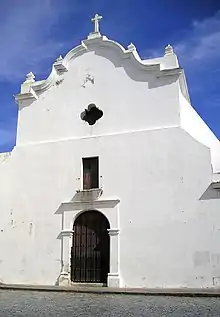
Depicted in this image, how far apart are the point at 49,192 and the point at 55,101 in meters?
3.56

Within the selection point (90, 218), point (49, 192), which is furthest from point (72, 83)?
point (90, 218)

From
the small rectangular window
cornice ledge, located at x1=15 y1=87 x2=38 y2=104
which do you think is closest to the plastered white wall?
the small rectangular window

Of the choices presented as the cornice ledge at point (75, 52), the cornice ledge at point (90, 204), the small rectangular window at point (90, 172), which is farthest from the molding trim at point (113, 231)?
the cornice ledge at point (75, 52)

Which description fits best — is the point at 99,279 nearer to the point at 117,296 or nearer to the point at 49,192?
the point at 117,296

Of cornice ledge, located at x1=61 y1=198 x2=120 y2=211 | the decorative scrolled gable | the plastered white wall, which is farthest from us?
the decorative scrolled gable

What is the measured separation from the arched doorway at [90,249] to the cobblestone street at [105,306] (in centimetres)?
235

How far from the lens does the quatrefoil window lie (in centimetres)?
1487

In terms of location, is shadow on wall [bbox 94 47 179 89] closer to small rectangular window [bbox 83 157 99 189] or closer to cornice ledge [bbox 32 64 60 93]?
cornice ledge [bbox 32 64 60 93]

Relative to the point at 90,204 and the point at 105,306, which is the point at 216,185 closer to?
the point at 90,204

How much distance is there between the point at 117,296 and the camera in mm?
10555

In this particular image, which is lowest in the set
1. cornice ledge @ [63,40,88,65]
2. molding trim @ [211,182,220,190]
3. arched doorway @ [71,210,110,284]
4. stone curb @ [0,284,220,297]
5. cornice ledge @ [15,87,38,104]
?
stone curb @ [0,284,220,297]

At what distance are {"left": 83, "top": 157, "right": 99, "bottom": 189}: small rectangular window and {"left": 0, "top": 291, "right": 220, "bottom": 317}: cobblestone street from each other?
4.26 metres

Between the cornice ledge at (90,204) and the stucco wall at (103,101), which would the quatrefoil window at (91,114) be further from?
the cornice ledge at (90,204)

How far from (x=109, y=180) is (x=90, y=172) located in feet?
2.83
